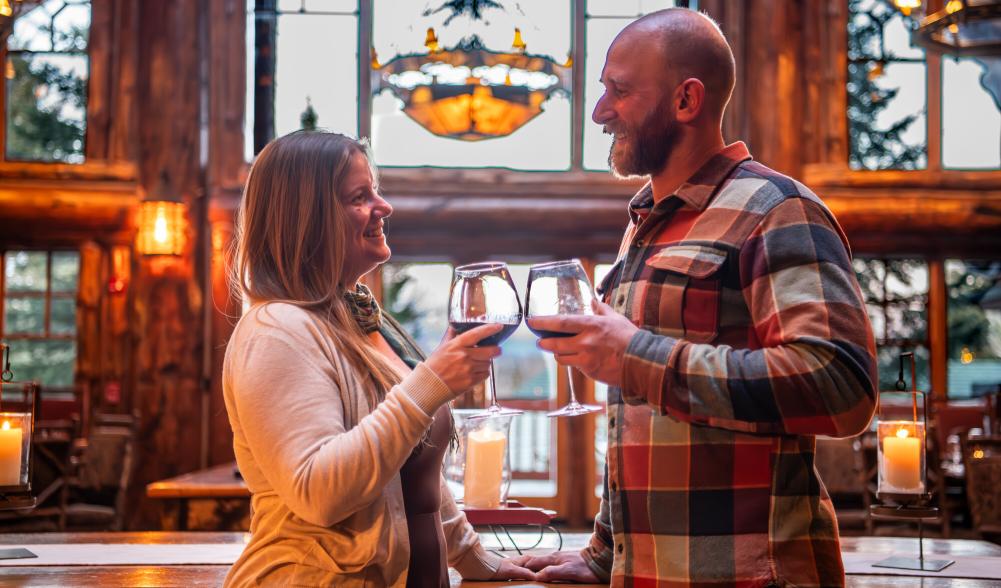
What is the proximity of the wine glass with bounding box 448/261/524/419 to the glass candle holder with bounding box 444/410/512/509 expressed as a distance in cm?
64

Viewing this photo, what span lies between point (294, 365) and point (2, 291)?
25.4 ft

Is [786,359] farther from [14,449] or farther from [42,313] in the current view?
[42,313]

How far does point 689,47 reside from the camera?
189cm

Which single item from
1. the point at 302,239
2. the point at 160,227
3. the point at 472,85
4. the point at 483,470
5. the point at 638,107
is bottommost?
the point at 483,470

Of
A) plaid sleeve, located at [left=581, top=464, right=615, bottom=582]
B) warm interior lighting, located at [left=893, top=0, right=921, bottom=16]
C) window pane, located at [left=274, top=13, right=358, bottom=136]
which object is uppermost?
window pane, located at [left=274, top=13, right=358, bottom=136]

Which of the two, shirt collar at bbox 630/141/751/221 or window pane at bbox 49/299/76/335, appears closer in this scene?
shirt collar at bbox 630/141/751/221

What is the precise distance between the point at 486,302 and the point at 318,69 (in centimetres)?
740

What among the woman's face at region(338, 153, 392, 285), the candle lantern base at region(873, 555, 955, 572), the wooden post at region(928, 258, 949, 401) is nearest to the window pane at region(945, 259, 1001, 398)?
the wooden post at region(928, 258, 949, 401)

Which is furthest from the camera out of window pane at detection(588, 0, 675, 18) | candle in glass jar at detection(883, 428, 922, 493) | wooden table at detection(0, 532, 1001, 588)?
window pane at detection(588, 0, 675, 18)

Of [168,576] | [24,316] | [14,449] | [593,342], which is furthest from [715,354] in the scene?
[24,316]

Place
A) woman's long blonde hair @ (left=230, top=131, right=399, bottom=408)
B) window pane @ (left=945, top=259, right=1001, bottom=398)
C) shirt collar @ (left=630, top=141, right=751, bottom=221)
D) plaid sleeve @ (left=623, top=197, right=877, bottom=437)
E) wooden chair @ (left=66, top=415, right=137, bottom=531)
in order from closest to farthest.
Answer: plaid sleeve @ (left=623, top=197, right=877, bottom=437)
shirt collar @ (left=630, top=141, right=751, bottom=221)
woman's long blonde hair @ (left=230, top=131, right=399, bottom=408)
wooden chair @ (left=66, top=415, right=137, bottom=531)
window pane @ (left=945, top=259, right=1001, bottom=398)

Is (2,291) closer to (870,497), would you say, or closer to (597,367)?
(870,497)

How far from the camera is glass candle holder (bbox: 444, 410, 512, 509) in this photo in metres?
2.37

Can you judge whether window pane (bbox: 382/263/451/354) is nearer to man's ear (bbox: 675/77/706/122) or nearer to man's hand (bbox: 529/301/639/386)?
man's ear (bbox: 675/77/706/122)
